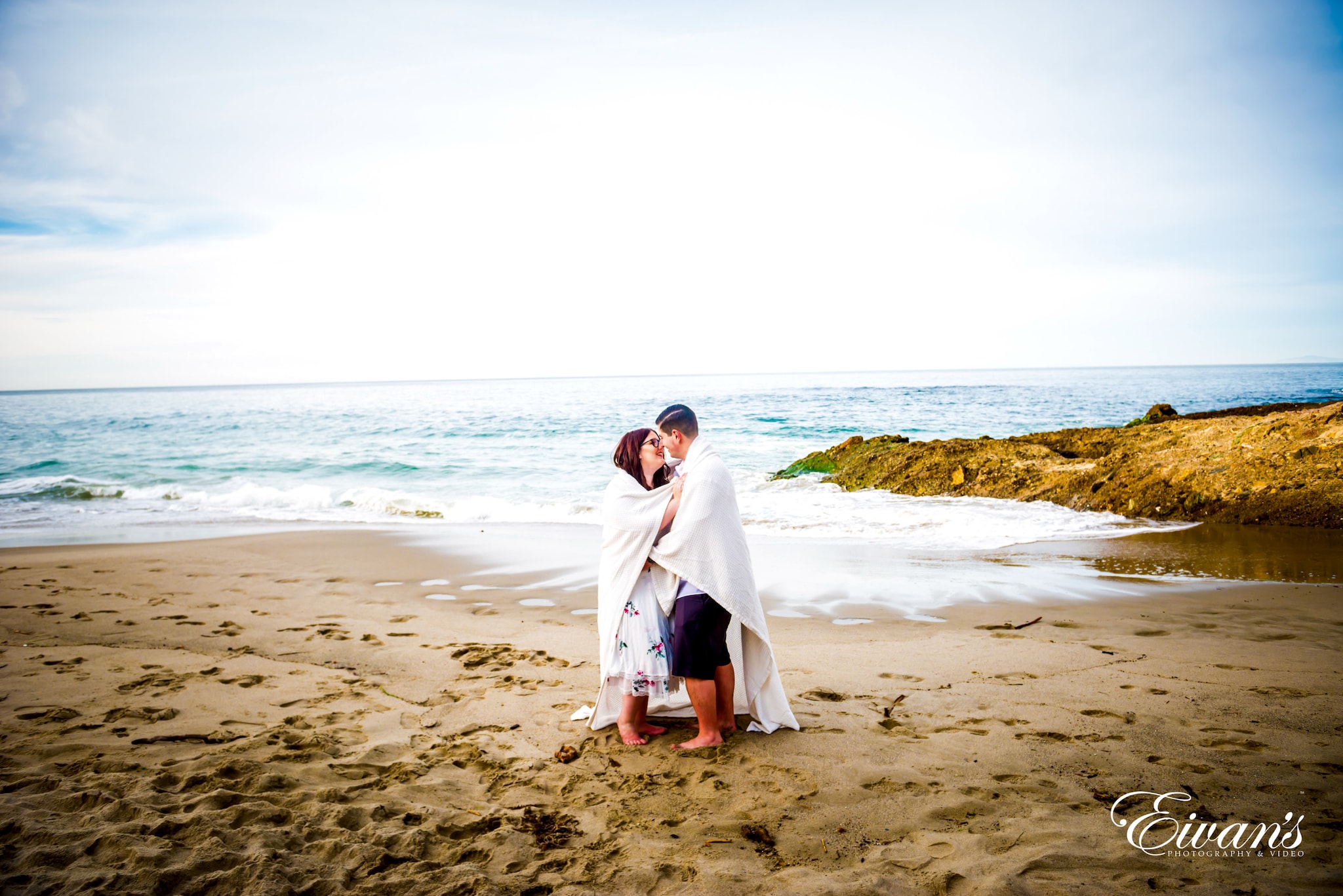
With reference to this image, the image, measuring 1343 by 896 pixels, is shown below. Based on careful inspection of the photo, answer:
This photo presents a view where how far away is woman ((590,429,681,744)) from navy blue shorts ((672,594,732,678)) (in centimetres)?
12

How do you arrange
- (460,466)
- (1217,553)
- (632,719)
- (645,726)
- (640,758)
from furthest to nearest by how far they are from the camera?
1. (460,466)
2. (1217,553)
3. (645,726)
4. (632,719)
5. (640,758)

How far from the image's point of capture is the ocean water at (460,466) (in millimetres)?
11570

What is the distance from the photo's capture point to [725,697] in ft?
13.6

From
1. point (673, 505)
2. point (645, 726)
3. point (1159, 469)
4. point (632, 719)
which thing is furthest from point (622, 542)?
point (1159, 469)

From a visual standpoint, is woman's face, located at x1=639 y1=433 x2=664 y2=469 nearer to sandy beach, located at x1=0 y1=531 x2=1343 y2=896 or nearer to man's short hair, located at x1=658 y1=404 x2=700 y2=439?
man's short hair, located at x1=658 y1=404 x2=700 y2=439

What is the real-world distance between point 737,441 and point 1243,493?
1644cm

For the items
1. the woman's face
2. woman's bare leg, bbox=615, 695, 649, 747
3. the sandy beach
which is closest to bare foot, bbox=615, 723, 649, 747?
woman's bare leg, bbox=615, 695, 649, 747

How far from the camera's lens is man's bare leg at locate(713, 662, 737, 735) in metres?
4.12

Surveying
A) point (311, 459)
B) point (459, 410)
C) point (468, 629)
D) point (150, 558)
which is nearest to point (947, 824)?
point (468, 629)

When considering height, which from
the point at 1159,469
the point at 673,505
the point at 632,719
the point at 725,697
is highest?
the point at 673,505

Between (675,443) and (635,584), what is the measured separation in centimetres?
87

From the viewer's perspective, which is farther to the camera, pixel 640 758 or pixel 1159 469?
pixel 1159 469

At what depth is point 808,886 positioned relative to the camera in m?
2.71

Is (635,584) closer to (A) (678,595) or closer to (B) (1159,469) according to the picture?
(A) (678,595)
